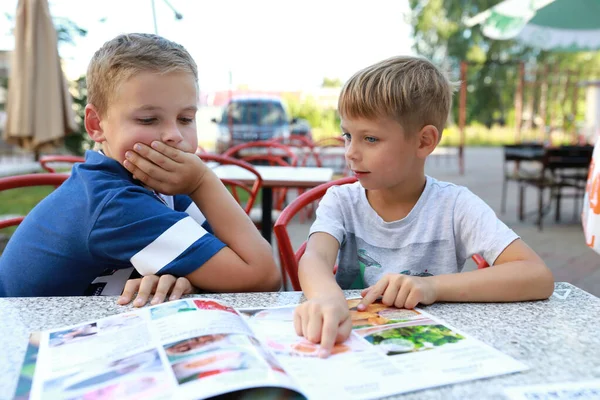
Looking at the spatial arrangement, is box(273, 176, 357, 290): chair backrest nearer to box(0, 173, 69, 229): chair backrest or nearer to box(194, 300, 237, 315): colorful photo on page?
box(194, 300, 237, 315): colorful photo on page

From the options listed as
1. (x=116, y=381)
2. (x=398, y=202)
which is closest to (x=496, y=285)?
(x=398, y=202)

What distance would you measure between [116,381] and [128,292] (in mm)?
346

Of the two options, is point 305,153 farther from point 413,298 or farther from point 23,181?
point 413,298

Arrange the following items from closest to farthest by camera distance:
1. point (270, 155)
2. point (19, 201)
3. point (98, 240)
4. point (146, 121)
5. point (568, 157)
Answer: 1. point (98, 240)
2. point (146, 121)
3. point (270, 155)
4. point (568, 157)
5. point (19, 201)

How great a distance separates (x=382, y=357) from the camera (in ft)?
2.29

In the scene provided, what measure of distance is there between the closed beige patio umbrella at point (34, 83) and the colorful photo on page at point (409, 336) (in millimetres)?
4158

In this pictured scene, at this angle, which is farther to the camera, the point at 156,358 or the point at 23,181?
the point at 23,181

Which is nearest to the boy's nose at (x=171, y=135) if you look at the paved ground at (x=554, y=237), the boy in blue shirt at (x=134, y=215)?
the boy in blue shirt at (x=134, y=215)

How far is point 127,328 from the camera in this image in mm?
780

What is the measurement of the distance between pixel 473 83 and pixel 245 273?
2757 centimetres

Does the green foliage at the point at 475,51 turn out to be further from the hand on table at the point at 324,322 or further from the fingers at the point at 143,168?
the hand on table at the point at 324,322

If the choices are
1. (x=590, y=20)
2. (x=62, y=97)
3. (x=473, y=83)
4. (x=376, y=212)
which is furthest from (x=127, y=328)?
(x=473, y=83)

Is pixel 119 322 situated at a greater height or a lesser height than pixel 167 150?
lesser

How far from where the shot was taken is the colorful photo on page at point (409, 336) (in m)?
0.73
